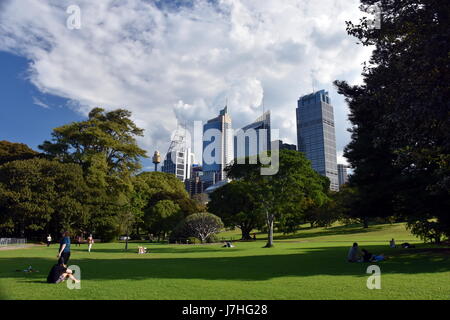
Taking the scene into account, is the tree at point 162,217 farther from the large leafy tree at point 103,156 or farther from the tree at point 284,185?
the tree at point 284,185

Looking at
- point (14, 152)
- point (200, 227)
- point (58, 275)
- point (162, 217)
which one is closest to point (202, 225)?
point (200, 227)

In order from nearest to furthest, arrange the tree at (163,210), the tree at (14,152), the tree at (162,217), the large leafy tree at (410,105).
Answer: the large leafy tree at (410,105) → the tree at (14,152) → the tree at (162,217) → the tree at (163,210)

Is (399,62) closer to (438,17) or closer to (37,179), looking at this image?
(438,17)

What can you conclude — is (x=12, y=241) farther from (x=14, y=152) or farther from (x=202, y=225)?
(x=202, y=225)

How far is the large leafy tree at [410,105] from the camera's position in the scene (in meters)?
11.2

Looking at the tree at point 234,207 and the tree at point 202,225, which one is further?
the tree at point 234,207

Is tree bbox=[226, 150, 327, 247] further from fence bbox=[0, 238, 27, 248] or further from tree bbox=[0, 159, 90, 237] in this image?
fence bbox=[0, 238, 27, 248]

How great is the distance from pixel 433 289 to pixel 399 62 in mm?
8105

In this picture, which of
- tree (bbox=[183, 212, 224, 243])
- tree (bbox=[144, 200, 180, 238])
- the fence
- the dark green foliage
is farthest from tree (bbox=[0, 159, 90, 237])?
tree (bbox=[183, 212, 224, 243])

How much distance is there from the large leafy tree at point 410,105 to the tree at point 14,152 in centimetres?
5629

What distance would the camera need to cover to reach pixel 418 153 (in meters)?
13.9

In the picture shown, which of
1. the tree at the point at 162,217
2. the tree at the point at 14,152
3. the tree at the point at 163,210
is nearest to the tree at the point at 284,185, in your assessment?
the tree at the point at 163,210
